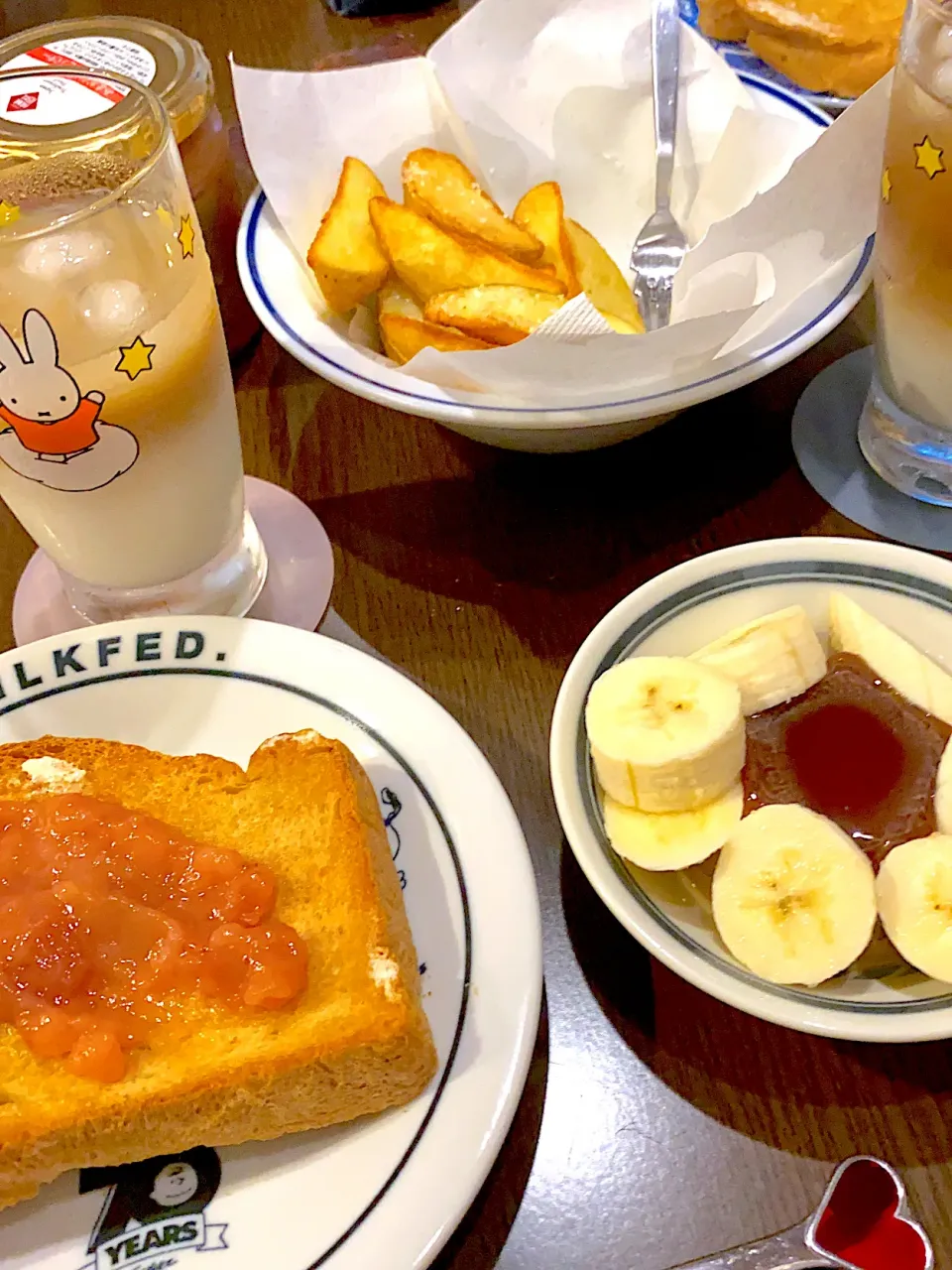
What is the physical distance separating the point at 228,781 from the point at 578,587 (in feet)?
1.58

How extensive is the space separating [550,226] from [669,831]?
0.80 m

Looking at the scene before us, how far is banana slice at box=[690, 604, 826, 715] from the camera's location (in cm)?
98

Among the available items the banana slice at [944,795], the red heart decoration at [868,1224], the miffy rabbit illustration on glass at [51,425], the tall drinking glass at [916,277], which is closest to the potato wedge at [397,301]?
the miffy rabbit illustration on glass at [51,425]

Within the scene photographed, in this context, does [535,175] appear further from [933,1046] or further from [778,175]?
[933,1046]

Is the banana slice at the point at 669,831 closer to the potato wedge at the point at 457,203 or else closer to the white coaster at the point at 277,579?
the white coaster at the point at 277,579

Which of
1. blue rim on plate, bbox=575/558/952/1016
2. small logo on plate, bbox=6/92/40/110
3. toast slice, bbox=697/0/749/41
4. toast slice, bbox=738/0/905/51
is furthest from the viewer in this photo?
toast slice, bbox=697/0/749/41

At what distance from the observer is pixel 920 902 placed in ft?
2.67

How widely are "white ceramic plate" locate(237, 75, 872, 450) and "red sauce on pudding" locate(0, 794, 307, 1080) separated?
55cm

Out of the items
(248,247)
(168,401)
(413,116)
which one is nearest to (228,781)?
(168,401)

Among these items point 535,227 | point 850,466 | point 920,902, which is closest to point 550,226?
point 535,227

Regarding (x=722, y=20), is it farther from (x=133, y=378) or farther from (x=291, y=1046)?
(x=291, y=1046)

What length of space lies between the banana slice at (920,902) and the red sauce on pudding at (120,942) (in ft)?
1.53

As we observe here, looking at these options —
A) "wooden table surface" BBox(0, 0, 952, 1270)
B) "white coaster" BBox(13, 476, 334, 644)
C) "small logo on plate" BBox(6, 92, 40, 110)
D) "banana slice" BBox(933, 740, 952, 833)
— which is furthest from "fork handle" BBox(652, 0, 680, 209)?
"banana slice" BBox(933, 740, 952, 833)

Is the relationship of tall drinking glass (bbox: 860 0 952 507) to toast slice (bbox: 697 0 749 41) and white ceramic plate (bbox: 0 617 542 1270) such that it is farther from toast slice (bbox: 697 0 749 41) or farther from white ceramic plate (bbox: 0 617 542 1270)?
toast slice (bbox: 697 0 749 41)
